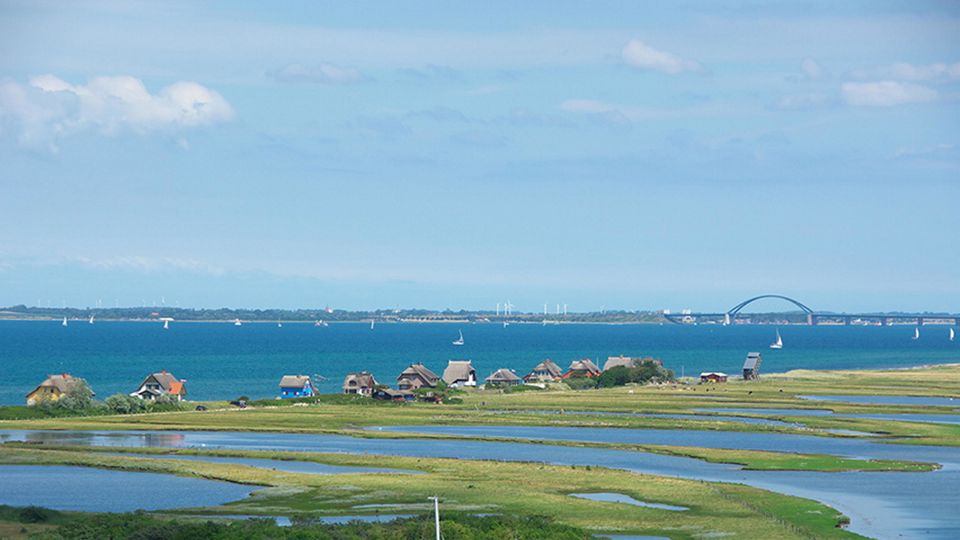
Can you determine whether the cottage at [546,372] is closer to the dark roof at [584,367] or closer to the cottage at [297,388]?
the dark roof at [584,367]

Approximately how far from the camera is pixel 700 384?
164375 mm

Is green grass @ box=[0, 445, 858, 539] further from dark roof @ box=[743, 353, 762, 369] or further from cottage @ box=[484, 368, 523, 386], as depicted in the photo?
dark roof @ box=[743, 353, 762, 369]

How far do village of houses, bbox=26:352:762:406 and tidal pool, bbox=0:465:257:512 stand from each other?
41.5 metres

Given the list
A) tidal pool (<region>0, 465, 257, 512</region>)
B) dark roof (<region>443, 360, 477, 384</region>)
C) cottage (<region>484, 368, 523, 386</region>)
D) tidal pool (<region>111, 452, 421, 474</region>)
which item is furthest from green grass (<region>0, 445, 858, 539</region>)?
cottage (<region>484, 368, 523, 386</region>)

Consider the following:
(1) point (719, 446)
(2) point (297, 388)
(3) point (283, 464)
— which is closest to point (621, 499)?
(3) point (283, 464)

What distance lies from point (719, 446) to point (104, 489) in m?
40.1

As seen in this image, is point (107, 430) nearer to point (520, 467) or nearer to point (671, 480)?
point (520, 467)

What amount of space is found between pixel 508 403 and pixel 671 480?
60.0 meters

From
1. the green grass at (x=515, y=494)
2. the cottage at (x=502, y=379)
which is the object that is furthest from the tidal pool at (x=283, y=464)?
the cottage at (x=502, y=379)

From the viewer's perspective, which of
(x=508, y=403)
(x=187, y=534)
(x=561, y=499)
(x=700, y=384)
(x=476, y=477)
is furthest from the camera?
(x=700, y=384)

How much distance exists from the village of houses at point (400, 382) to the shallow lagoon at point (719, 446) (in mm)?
23663

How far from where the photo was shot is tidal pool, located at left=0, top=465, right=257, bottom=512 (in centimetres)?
6181

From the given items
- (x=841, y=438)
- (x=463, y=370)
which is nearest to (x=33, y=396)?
(x=463, y=370)

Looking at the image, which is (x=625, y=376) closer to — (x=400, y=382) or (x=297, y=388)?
(x=400, y=382)
